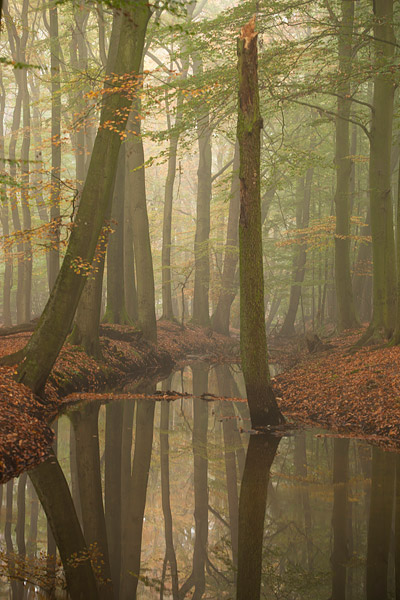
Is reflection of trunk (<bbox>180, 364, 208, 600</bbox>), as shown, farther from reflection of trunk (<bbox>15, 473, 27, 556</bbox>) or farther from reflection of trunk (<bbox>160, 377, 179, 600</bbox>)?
reflection of trunk (<bbox>15, 473, 27, 556</bbox>)

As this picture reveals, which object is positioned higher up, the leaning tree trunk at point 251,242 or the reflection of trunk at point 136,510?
the leaning tree trunk at point 251,242

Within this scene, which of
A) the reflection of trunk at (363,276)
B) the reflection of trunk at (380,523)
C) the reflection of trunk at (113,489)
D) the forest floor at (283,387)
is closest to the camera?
the reflection of trunk at (380,523)

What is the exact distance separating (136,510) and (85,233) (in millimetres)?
5481

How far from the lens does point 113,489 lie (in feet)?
20.0

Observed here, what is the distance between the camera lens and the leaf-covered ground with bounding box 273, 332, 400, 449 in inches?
355

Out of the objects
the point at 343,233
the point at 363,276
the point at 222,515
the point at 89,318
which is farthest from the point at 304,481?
the point at 363,276

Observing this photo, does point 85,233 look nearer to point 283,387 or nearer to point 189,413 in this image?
point 189,413

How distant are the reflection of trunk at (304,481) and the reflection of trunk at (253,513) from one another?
33 centimetres

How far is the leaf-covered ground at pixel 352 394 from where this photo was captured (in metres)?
9.03

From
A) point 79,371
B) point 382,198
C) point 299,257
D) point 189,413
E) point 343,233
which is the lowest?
point 189,413

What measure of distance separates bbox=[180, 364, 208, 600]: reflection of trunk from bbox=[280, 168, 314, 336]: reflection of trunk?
18.2 m

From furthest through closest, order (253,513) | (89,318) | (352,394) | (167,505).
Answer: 1. (89,318)
2. (352,394)
3. (167,505)
4. (253,513)

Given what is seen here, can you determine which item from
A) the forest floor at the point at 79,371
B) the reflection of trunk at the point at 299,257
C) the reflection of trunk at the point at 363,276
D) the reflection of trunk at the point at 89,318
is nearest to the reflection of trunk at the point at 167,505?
the forest floor at the point at 79,371

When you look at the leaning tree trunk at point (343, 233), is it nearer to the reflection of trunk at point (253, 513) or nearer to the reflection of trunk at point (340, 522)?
the reflection of trunk at point (253, 513)
